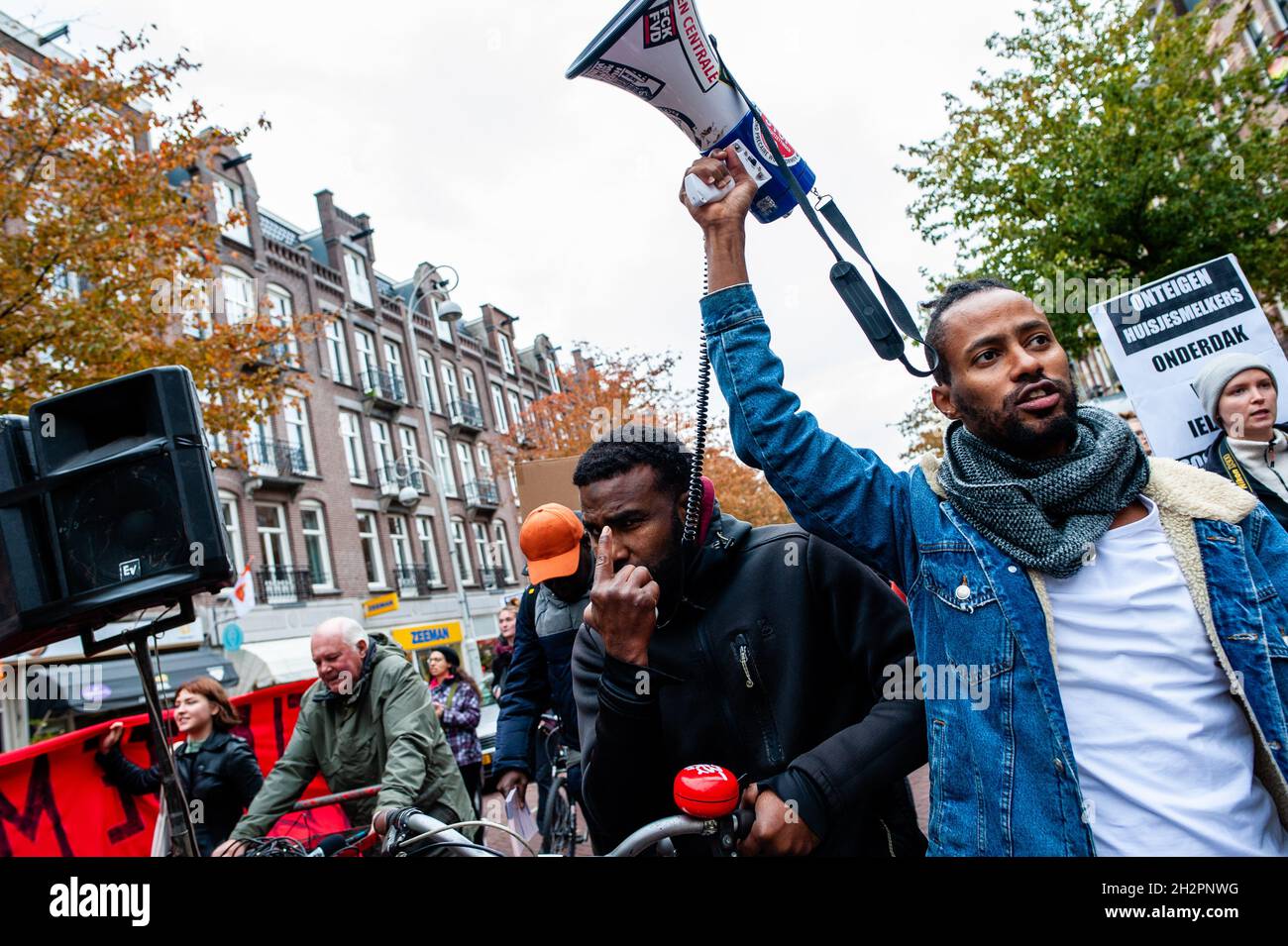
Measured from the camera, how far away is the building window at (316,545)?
80.9ft

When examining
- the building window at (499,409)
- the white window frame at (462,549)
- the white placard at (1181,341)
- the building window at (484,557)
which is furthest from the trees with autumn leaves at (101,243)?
the building window at (499,409)

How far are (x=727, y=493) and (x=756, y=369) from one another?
28852 mm

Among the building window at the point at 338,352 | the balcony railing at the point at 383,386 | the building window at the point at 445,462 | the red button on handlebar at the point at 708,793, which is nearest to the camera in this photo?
the red button on handlebar at the point at 708,793

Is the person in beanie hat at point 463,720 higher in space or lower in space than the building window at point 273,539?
lower

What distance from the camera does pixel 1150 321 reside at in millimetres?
5645

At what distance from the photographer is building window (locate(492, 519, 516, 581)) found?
35062 mm

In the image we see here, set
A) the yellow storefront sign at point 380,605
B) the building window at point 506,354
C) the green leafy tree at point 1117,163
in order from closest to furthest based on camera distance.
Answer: the green leafy tree at point 1117,163 < the yellow storefront sign at point 380,605 < the building window at point 506,354

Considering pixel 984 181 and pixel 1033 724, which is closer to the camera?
pixel 1033 724

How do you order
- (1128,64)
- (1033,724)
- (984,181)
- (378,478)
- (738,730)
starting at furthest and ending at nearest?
(378,478), (984,181), (1128,64), (738,730), (1033,724)

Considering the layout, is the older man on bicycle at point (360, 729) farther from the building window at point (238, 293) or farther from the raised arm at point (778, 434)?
the building window at point (238, 293)

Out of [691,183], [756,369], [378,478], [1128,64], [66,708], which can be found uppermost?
[1128,64]

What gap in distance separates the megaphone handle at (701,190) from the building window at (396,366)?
97.3 feet
